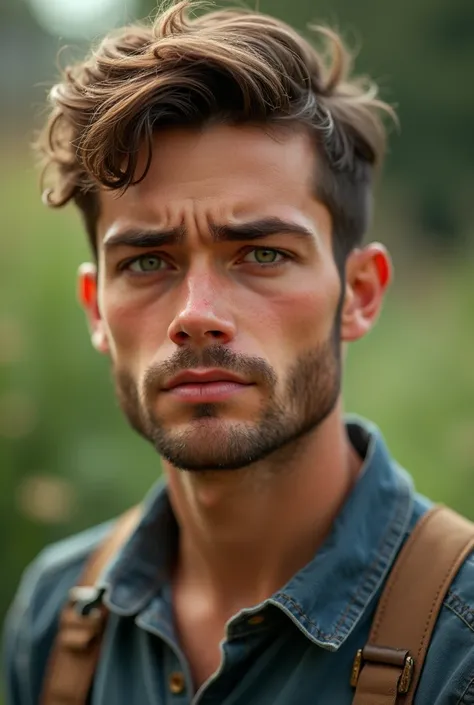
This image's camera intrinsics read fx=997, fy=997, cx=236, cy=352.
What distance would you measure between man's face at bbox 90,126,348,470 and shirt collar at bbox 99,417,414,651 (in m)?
0.23

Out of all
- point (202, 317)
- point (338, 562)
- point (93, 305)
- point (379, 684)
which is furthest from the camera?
point (93, 305)

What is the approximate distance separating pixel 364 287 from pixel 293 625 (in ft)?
2.93

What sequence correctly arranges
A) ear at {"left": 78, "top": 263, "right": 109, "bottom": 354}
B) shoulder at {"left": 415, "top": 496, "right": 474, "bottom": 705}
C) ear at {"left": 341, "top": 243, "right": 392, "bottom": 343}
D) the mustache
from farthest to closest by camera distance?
ear at {"left": 78, "top": 263, "right": 109, "bottom": 354} < ear at {"left": 341, "top": 243, "right": 392, "bottom": 343} < the mustache < shoulder at {"left": 415, "top": 496, "right": 474, "bottom": 705}

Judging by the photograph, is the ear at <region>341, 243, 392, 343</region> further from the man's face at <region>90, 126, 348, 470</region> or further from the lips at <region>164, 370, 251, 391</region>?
the lips at <region>164, 370, 251, 391</region>

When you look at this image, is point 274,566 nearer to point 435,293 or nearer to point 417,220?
point 435,293

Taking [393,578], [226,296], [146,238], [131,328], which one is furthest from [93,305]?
[393,578]

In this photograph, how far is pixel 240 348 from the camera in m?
2.22

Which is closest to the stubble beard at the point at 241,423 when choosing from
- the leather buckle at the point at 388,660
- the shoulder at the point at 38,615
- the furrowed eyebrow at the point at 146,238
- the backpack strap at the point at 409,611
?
the furrowed eyebrow at the point at 146,238

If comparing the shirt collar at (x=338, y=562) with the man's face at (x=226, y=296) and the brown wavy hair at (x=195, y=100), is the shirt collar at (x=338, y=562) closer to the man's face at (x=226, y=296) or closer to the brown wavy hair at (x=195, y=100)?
the man's face at (x=226, y=296)

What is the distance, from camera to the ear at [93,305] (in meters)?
2.68

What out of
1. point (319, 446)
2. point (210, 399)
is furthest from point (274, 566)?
point (210, 399)

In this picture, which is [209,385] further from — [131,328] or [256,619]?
[256,619]

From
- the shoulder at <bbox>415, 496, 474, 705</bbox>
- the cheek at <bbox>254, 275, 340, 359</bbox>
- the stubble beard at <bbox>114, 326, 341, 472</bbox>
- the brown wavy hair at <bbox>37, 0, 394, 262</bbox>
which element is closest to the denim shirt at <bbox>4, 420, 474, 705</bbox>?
the shoulder at <bbox>415, 496, 474, 705</bbox>

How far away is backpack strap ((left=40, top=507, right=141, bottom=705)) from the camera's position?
2.52 meters
